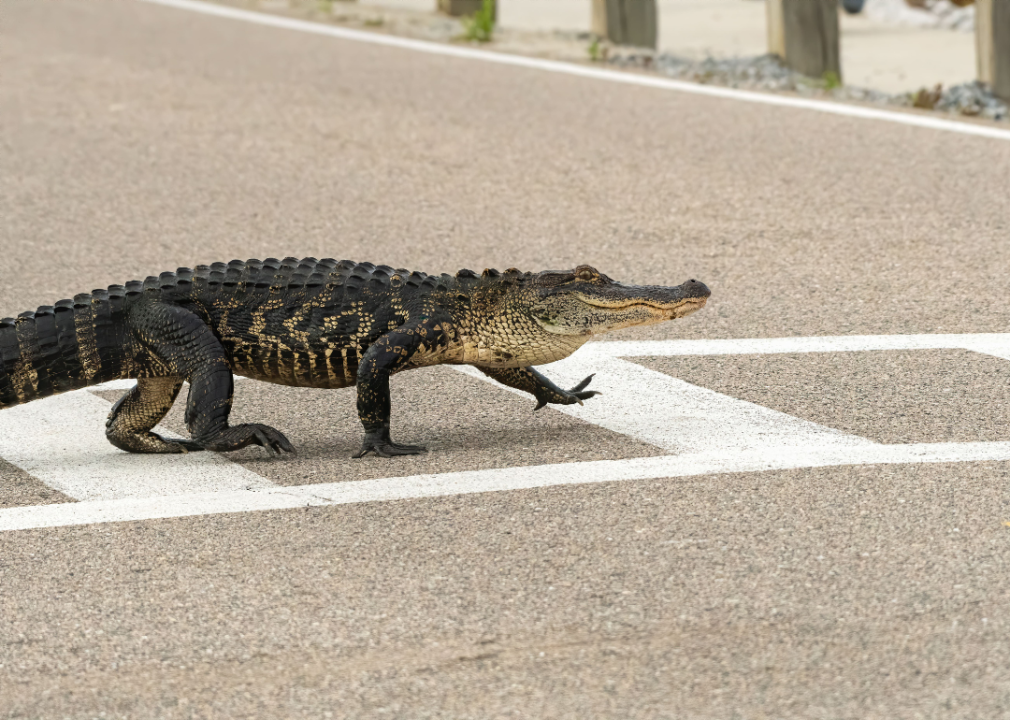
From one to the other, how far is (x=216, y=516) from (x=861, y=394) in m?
2.66

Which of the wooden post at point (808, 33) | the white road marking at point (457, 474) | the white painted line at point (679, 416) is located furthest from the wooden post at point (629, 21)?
the white road marking at point (457, 474)

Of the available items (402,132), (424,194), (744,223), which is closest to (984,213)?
(744,223)

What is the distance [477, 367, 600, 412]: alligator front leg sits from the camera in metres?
6.17

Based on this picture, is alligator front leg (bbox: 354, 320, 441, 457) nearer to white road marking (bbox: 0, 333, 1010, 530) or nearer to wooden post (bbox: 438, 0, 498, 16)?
white road marking (bbox: 0, 333, 1010, 530)

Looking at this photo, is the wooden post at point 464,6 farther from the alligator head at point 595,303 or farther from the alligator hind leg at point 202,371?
the alligator hind leg at point 202,371

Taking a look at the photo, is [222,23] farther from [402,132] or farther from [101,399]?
[101,399]

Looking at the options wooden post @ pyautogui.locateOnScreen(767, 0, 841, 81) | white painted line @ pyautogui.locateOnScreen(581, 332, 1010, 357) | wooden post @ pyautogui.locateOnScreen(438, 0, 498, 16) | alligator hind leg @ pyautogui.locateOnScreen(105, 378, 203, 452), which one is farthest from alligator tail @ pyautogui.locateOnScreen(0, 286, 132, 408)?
wooden post @ pyautogui.locateOnScreen(438, 0, 498, 16)

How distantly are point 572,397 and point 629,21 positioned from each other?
29.1ft

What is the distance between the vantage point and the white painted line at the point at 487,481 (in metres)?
5.23

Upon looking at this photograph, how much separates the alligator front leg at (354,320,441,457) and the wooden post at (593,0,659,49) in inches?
360

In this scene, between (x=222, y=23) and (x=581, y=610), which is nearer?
(x=581, y=610)

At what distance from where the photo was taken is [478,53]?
47.5ft

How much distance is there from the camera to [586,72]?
44.4ft

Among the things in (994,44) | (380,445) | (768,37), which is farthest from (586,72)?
(380,445)
